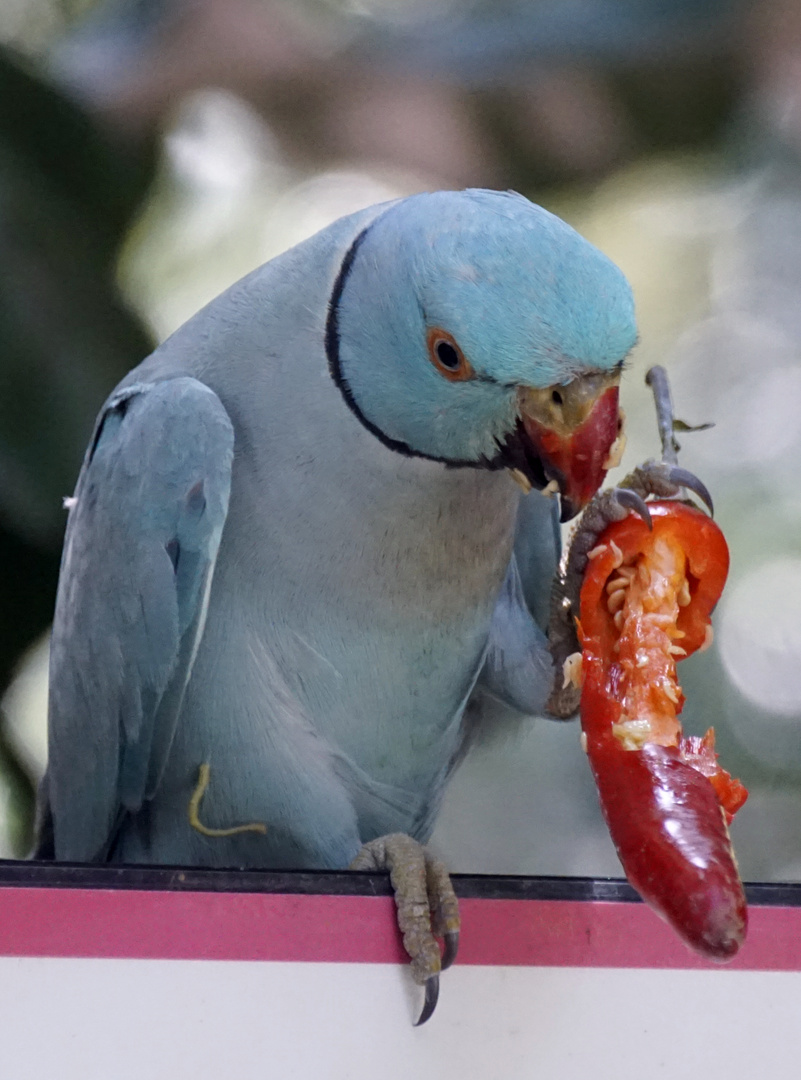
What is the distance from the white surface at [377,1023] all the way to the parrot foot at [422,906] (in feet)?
0.05

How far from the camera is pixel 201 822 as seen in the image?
1.15 m

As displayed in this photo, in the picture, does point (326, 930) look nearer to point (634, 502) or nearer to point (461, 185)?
point (634, 502)

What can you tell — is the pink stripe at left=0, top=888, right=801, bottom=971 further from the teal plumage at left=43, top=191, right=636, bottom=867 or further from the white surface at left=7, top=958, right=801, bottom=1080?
the teal plumage at left=43, top=191, right=636, bottom=867

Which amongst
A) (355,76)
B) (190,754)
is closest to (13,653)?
(190,754)

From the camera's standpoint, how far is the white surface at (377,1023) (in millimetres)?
707

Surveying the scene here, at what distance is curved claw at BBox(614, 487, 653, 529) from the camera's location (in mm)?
938

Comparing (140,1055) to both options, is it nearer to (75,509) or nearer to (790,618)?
(75,509)

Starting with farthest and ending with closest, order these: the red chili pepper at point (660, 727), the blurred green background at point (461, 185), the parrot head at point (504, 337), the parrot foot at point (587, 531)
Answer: the blurred green background at point (461, 185), the parrot foot at point (587, 531), the parrot head at point (504, 337), the red chili pepper at point (660, 727)

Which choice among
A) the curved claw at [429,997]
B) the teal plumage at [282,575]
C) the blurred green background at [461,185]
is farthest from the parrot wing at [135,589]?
the blurred green background at [461,185]

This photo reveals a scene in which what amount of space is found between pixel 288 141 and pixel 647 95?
573mm

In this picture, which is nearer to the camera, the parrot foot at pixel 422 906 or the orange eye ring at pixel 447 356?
the parrot foot at pixel 422 906

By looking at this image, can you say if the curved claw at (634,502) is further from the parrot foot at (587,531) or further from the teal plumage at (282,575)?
the teal plumage at (282,575)

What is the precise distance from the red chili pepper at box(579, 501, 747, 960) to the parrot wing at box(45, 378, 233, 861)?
36 cm

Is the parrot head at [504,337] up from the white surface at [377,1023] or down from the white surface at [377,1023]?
up
